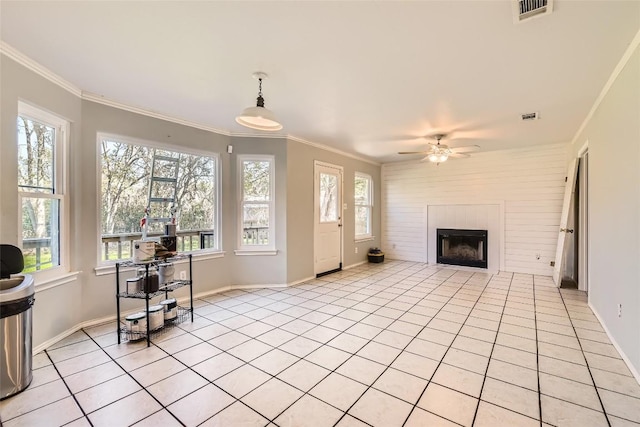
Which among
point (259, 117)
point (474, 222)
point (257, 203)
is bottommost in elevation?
point (474, 222)

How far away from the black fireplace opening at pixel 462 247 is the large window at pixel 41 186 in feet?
20.9

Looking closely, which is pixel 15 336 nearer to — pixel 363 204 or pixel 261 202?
pixel 261 202

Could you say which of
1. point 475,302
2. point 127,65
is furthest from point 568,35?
point 127,65

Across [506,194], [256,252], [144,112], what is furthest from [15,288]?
[506,194]

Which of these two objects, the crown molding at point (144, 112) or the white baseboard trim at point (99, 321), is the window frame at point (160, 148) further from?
the white baseboard trim at point (99, 321)

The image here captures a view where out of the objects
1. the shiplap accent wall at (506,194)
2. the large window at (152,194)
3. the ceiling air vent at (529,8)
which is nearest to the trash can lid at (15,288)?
the large window at (152,194)

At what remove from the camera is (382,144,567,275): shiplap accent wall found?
5227mm

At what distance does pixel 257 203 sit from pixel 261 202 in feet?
0.21

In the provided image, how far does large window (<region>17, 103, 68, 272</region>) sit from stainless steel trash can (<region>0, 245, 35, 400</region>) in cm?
63

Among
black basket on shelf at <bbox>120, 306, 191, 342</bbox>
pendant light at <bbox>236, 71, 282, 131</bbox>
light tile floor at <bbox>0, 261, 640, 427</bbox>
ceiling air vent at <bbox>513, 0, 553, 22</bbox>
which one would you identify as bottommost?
light tile floor at <bbox>0, 261, 640, 427</bbox>

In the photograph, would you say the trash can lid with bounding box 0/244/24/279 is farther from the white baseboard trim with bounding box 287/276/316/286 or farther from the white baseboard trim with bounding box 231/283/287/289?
the white baseboard trim with bounding box 287/276/316/286

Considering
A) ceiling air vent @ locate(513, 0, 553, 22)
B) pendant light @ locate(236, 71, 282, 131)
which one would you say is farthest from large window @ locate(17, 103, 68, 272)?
ceiling air vent @ locate(513, 0, 553, 22)

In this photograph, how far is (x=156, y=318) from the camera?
292 centimetres

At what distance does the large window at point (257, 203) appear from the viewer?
4.54m
